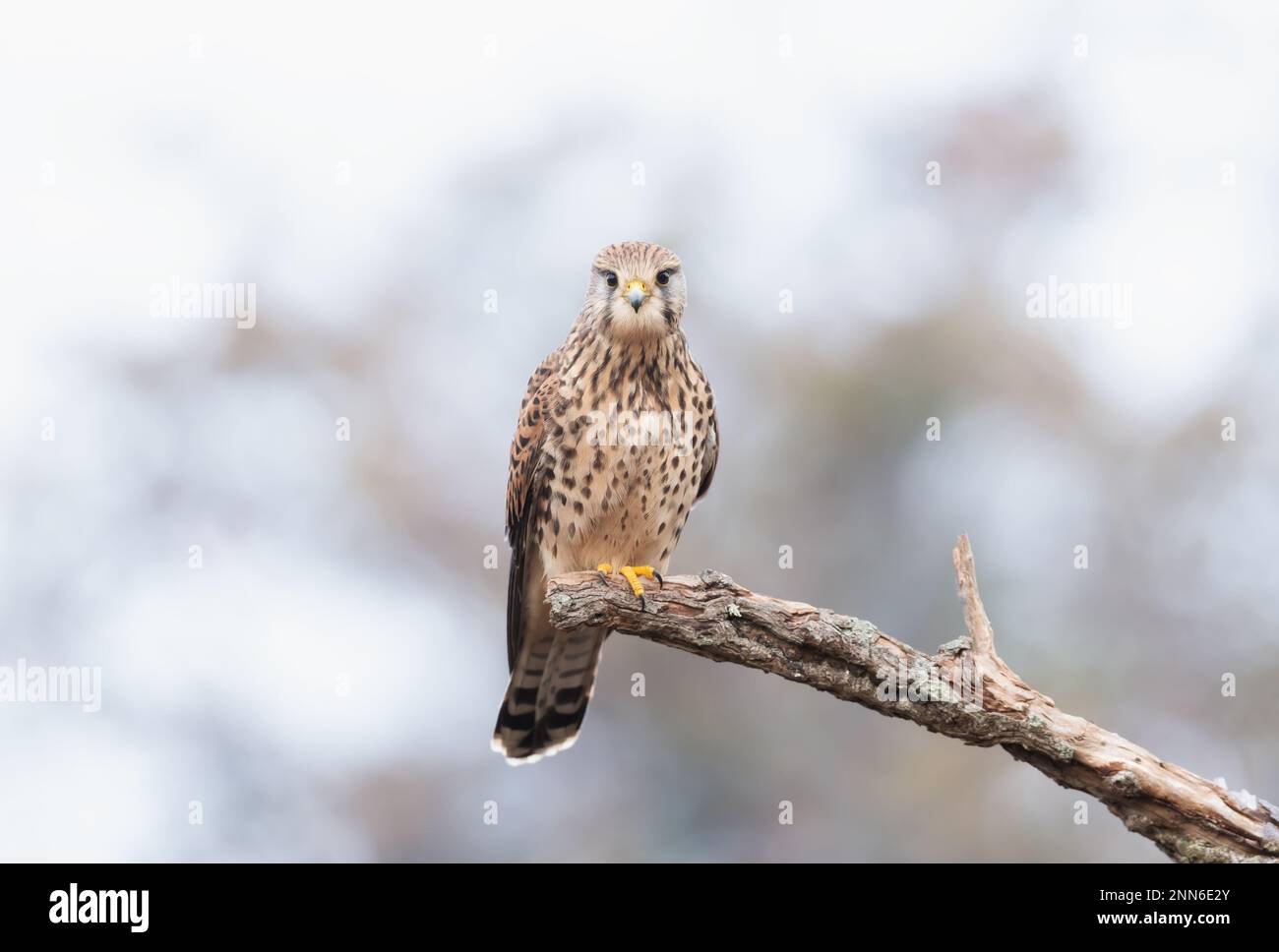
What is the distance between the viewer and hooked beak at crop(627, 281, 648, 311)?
19.2ft

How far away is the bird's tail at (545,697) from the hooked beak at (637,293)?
61.4 inches

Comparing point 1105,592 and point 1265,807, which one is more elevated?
point 1105,592

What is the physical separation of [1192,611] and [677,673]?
3.16 m

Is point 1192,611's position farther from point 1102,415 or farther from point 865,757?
point 865,757

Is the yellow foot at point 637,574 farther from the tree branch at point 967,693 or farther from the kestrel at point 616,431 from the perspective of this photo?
the kestrel at point 616,431

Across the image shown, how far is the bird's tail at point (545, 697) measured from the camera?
6.59m

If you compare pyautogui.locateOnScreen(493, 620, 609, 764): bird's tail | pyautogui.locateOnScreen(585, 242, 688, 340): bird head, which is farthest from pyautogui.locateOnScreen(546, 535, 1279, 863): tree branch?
pyautogui.locateOnScreen(493, 620, 609, 764): bird's tail

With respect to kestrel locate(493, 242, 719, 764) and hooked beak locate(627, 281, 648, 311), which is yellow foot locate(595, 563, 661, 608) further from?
hooked beak locate(627, 281, 648, 311)

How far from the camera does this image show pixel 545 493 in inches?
239

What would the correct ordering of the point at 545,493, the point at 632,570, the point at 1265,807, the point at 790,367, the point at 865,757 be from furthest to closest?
the point at 790,367, the point at 865,757, the point at 545,493, the point at 632,570, the point at 1265,807

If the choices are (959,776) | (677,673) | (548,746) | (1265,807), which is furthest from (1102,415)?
(1265,807)

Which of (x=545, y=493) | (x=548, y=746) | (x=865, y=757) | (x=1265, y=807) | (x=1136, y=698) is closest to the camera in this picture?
(x=1265, y=807)

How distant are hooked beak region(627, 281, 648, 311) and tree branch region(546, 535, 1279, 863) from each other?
4.40ft

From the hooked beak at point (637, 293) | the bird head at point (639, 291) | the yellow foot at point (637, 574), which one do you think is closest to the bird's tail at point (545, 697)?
the yellow foot at point (637, 574)
